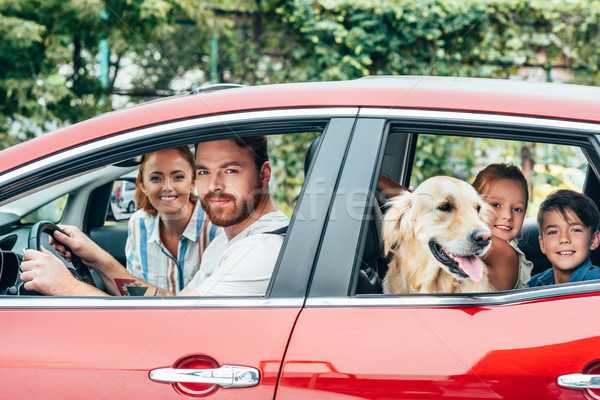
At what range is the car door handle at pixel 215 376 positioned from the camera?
54.2 inches

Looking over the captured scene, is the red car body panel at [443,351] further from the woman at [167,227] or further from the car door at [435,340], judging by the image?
the woman at [167,227]

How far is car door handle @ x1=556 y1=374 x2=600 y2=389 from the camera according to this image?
1.30 meters

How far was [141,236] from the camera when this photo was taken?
9.10ft

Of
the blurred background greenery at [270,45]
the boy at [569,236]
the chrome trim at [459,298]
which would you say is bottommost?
the chrome trim at [459,298]

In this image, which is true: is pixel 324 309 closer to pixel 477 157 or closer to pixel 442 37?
pixel 477 157

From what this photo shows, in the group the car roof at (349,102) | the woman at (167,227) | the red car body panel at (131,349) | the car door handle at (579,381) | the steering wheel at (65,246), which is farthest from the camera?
the woman at (167,227)

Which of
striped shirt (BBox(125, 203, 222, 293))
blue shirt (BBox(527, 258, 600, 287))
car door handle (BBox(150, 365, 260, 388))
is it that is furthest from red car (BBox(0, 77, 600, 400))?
striped shirt (BBox(125, 203, 222, 293))

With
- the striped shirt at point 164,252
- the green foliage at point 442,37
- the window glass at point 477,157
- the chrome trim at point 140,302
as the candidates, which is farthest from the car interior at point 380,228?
the green foliage at point 442,37

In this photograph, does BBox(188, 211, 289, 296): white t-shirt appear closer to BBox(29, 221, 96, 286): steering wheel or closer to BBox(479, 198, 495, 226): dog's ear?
BBox(29, 221, 96, 286): steering wheel

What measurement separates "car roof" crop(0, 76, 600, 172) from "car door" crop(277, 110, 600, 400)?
86 mm

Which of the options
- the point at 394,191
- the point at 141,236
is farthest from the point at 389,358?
the point at 141,236

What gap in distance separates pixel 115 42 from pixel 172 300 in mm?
6066

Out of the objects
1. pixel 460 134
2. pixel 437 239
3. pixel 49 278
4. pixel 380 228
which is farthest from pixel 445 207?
pixel 49 278

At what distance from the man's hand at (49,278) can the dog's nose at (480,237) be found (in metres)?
1.11
